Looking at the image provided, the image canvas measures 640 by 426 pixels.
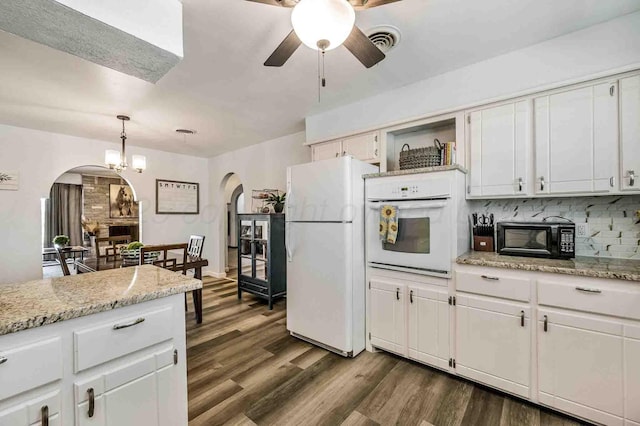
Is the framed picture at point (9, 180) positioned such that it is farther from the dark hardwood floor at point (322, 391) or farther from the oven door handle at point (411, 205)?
the oven door handle at point (411, 205)

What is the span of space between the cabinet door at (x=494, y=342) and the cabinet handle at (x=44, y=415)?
225cm

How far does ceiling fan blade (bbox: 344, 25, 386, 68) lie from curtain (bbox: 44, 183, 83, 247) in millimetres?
9671

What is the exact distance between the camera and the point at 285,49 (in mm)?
1566

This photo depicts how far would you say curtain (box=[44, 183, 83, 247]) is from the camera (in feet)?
25.3

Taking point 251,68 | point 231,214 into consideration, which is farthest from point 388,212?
point 231,214

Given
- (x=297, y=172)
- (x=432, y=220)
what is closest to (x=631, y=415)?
(x=432, y=220)

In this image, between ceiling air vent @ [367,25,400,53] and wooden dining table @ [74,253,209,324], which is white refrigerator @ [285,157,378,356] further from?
wooden dining table @ [74,253,209,324]

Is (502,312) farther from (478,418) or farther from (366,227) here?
(366,227)

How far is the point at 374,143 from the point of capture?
2.86 meters

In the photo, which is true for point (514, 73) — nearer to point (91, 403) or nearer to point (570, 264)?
point (570, 264)

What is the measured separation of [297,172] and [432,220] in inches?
52.8

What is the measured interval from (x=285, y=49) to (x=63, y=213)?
9.55 m

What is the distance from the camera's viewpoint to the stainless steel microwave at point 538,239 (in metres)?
1.93

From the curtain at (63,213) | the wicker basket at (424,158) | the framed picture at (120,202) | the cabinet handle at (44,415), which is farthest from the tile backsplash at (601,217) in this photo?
the curtain at (63,213)
